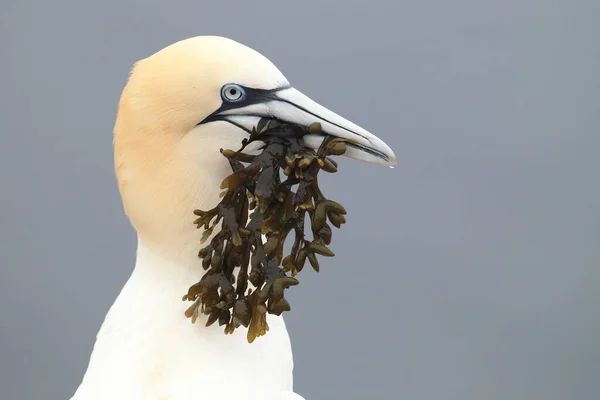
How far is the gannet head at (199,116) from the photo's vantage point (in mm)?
2104

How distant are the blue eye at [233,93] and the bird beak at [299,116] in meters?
0.01

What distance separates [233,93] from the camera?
2123 mm

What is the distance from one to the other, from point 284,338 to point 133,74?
0.77m

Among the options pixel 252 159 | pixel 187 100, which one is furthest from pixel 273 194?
pixel 187 100

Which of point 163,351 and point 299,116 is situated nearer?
point 299,116

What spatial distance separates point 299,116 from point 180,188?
30 centimetres

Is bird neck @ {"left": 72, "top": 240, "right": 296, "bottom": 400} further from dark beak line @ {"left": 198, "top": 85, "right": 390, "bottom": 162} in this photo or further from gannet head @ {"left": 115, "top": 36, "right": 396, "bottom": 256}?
dark beak line @ {"left": 198, "top": 85, "right": 390, "bottom": 162}

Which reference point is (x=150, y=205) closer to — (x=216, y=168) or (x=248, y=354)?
(x=216, y=168)

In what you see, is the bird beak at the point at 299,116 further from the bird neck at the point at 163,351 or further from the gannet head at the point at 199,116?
the bird neck at the point at 163,351

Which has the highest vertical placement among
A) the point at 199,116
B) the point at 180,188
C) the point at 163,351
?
the point at 199,116

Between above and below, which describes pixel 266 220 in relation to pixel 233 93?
below

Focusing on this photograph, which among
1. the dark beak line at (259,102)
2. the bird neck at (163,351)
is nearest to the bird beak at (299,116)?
the dark beak line at (259,102)

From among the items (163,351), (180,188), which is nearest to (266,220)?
(180,188)

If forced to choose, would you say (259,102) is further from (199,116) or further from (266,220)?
(266,220)
